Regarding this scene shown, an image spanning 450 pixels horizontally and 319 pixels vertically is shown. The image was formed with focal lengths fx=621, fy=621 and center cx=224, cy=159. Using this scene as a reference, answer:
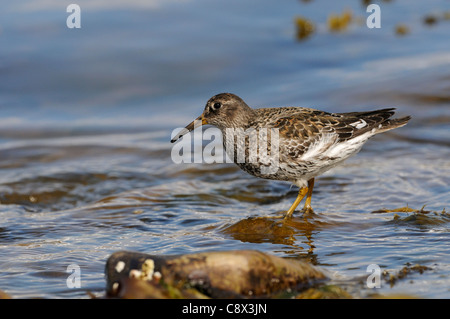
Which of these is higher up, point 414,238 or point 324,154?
point 324,154

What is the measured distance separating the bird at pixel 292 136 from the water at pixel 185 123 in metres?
0.63

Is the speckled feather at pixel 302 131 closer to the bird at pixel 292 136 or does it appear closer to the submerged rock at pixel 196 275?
the bird at pixel 292 136

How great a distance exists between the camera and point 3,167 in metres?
11.2

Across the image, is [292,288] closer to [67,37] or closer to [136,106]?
[136,106]

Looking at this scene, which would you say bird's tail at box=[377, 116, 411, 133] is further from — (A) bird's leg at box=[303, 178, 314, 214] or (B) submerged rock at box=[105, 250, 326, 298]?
(B) submerged rock at box=[105, 250, 326, 298]

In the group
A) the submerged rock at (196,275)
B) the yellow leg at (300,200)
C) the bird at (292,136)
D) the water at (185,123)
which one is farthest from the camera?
the yellow leg at (300,200)

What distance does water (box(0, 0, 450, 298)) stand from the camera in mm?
6555

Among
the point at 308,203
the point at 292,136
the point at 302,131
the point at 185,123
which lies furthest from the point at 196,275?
the point at 185,123

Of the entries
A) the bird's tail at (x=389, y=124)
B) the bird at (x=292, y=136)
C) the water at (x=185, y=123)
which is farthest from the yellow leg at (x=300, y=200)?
the bird's tail at (x=389, y=124)

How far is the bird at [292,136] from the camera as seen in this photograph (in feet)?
24.3

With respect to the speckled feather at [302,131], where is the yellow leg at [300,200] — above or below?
below

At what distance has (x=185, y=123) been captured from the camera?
42.7ft

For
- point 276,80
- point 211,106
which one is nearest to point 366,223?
point 211,106
